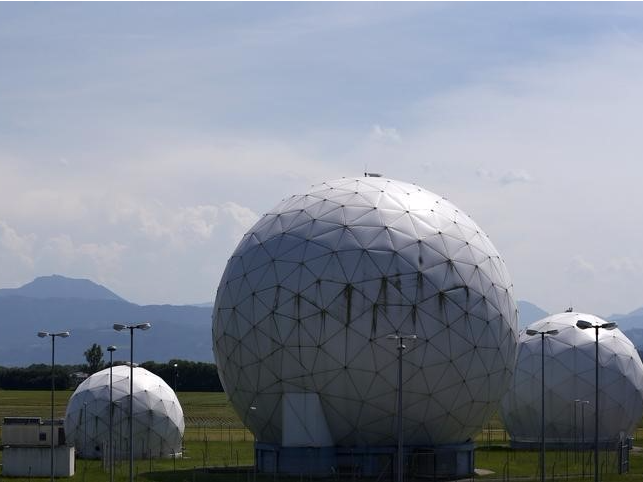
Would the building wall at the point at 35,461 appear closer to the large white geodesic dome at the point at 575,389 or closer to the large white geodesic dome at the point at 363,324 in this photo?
the large white geodesic dome at the point at 363,324

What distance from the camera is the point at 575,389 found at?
78062 millimetres

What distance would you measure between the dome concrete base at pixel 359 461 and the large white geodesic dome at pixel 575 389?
22736 mm

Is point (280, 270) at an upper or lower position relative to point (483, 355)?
upper

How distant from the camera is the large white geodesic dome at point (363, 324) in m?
53.7

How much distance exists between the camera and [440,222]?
187 feet

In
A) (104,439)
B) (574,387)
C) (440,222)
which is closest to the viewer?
(440,222)

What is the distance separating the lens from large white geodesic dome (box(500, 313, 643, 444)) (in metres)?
78.1

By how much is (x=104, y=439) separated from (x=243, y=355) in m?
17.9

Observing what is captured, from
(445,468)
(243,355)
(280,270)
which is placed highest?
(280,270)

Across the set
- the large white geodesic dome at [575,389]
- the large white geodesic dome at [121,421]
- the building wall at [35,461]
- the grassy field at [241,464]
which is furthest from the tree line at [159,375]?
the building wall at [35,461]

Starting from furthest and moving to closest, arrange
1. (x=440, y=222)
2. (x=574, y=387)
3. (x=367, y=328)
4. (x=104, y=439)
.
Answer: (x=574, y=387) → (x=104, y=439) → (x=440, y=222) → (x=367, y=328)

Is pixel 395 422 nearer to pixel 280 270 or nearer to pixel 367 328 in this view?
pixel 367 328

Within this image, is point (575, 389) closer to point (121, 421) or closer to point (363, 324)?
point (121, 421)

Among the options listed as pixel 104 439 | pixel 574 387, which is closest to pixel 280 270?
pixel 104 439
